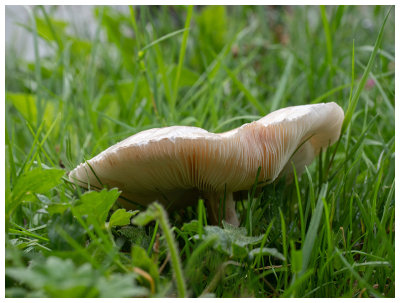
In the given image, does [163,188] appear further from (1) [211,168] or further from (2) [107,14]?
(2) [107,14]

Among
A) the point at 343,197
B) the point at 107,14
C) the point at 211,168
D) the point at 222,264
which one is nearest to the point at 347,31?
the point at 107,14

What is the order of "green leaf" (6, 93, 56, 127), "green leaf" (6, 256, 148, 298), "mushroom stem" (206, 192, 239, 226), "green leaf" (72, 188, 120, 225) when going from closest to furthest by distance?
"green leaf" (6, 256, 148, 298) < "green leaf" (72, 188, 120, 225) < "mushroom stem" (206, 192, 239, 226) < "green leaf" (6, 93, 56, 127)

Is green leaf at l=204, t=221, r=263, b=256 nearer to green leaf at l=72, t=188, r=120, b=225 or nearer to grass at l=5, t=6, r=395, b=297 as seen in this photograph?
grass at l=5, t=6, r=395, b=297

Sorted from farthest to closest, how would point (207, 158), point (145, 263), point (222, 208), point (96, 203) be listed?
point (222, 208) → point (207, 158) → point (96, 203) → point (145, 263)

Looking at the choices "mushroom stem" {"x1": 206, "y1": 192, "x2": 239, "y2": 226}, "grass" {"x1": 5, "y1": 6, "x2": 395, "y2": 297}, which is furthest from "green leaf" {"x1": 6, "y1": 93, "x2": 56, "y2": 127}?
"mushroom stem" {"x1": 206, "y1": 192, "x2": 239, "y2": 226}

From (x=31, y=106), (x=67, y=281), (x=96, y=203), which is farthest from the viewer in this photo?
(x=31, y=106)

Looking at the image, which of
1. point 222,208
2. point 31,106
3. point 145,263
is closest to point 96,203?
point 145,263

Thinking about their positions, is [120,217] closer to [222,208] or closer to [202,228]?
[202,228]
